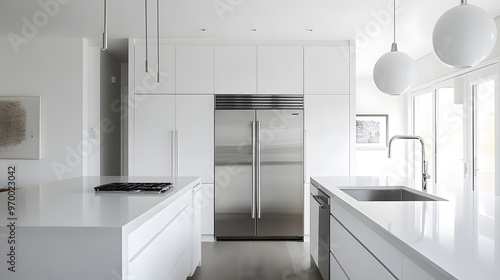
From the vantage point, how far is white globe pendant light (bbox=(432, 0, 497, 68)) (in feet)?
4.97

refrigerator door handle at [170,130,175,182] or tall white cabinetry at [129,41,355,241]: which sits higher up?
tall white cabinetry at [129,41,355,241]

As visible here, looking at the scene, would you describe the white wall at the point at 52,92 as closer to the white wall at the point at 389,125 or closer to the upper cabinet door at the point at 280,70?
the upper cabinet door at the point at 280,70

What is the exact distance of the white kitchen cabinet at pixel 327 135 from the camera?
14.6 ft

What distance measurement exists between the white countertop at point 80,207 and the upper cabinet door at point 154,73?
237 cm

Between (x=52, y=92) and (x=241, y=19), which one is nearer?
(x=241, y=19)

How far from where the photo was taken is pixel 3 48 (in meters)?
4.45

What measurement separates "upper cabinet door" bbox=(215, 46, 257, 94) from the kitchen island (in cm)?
266

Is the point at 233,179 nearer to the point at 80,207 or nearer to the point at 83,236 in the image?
the point at 80,207

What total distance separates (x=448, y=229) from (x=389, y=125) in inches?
218

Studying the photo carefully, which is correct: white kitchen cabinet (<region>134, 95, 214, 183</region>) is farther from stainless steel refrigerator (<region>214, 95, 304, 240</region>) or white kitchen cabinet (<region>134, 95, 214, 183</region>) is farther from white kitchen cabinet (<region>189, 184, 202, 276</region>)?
white kitchen cabinet (<region>189, 184, 202, 276</region>)

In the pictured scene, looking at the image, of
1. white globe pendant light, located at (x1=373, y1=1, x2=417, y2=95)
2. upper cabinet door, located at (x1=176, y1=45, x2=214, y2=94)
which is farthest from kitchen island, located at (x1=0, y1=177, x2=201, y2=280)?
upper cabinet door, located at (x1=176, y1=45, x2=214, y2=94)

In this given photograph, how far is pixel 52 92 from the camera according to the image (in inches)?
177

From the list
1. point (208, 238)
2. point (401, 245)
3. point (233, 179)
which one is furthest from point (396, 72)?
point (208, 238)

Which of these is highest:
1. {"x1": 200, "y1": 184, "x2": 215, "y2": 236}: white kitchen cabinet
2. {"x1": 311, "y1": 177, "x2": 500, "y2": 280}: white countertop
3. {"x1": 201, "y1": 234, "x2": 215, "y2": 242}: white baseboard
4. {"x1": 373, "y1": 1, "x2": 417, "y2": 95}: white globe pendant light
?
{"x1": 373, "y1": 1, "x2": 417, "y2": 95}: white globe pendant light
